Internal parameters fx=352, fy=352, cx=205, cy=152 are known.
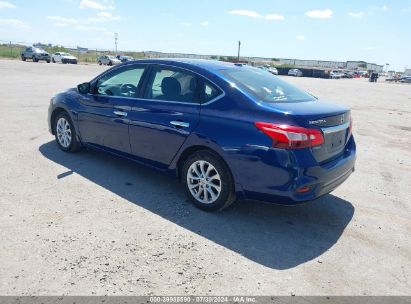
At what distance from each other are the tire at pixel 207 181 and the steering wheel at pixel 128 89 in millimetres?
1360

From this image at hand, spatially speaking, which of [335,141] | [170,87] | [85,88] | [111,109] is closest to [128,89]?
[111,109]

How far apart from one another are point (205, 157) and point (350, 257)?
5.97 ft

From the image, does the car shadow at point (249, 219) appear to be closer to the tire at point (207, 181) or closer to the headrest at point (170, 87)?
the tire at point (207, 181)

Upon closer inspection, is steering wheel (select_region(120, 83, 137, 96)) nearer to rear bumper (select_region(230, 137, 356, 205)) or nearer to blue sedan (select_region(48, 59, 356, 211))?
blue sedan (select_region(48, 59, 356, 211))

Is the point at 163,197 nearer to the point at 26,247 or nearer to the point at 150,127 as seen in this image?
the point at 150,127

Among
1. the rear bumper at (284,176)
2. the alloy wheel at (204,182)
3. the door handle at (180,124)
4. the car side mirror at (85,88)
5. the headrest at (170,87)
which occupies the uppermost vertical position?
the headrest at (170,87)

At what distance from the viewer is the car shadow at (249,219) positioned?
11.5ft

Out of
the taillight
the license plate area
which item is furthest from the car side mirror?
the license plate area

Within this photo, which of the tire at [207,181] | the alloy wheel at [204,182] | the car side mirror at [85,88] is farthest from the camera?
the car side mirror at [85,88]

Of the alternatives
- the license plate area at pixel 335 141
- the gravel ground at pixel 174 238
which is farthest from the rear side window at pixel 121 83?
the license plate area at pixel 335 141

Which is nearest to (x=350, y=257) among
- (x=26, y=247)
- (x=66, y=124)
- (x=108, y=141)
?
(x=26, y=247)

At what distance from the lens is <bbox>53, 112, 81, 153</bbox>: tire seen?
5906 millimetres

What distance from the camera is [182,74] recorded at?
441 centimetres

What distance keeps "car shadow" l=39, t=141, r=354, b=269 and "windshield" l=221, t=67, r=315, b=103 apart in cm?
139
